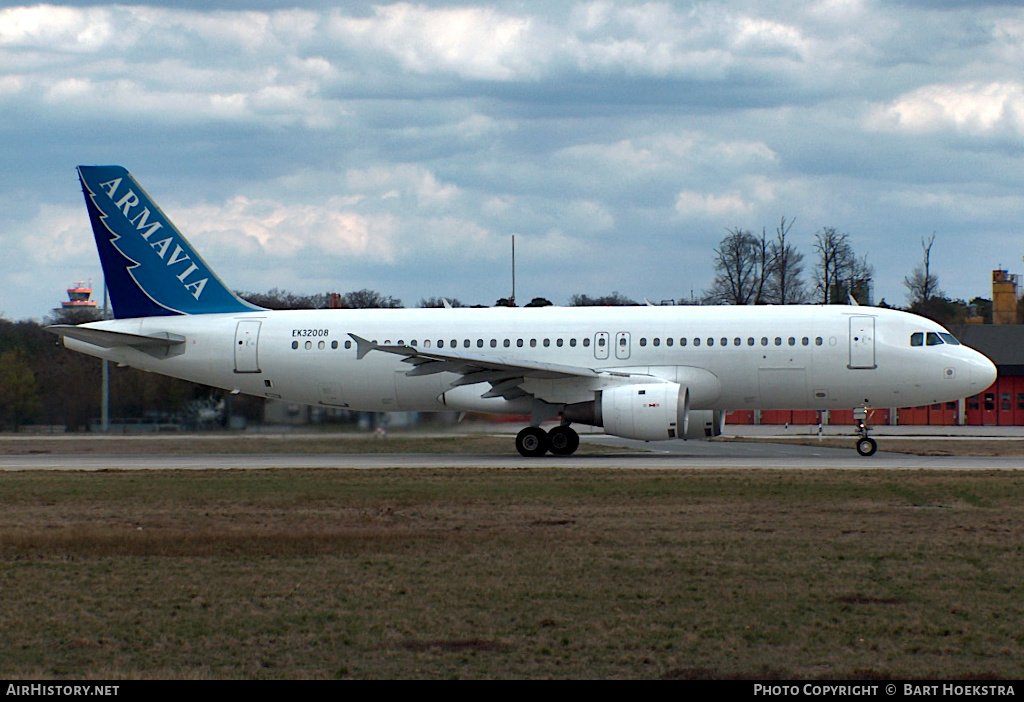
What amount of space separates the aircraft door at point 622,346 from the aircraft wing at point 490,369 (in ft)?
1.60

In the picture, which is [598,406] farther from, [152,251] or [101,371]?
[101,371]

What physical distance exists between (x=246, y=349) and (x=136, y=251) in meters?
3.98

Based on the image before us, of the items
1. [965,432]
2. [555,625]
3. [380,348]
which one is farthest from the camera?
[965,432]

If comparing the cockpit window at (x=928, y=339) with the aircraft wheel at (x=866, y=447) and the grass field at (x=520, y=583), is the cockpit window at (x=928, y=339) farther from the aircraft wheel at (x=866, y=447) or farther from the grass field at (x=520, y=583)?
the grass field at (x=520, y=583)

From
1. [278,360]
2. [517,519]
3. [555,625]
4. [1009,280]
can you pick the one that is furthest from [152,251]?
[1009,280]

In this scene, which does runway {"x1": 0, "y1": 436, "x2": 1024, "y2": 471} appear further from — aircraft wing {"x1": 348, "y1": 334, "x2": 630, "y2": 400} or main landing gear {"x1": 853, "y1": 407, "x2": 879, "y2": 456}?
aircraft wing {"x1": 348, "y1": 334, "x2": 630, "y2": 400}

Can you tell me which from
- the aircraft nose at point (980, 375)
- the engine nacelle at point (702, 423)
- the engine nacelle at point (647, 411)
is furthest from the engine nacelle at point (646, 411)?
the aircraft nose at point (980, 375)

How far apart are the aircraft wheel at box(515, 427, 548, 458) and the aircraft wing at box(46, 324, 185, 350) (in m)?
9.28

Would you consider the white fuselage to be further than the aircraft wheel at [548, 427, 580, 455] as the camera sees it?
No

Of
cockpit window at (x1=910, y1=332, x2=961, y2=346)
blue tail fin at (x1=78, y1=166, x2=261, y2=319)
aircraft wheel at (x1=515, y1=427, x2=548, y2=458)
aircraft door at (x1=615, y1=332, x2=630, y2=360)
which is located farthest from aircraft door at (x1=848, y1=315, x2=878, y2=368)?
blue tail fin at (x1=78, y1=166, x2=261, y2=319)

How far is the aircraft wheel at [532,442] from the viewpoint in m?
28.9

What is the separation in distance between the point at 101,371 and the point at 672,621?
3758cm

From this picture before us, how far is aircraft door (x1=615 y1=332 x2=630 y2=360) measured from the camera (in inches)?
1118

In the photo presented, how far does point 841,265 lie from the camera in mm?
79938
